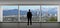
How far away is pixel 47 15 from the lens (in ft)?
32.7

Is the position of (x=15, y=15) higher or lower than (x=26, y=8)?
lower

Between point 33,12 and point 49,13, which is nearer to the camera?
point 33,12

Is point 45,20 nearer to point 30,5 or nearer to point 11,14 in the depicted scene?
point 30,5

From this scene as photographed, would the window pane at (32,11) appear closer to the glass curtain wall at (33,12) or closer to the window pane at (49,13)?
the glass curtain wall at (33,12)

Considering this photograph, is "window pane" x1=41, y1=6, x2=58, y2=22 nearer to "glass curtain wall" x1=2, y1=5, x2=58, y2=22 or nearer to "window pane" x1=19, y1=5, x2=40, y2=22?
"glass curtain wall" x1=2, y1=5, x2=58, y2=22

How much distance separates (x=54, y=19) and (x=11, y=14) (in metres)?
4.21

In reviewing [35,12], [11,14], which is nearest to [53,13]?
[35,12]

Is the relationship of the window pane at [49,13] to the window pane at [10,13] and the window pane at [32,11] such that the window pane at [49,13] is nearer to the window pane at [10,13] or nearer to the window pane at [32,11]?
the window pane at [32,11]

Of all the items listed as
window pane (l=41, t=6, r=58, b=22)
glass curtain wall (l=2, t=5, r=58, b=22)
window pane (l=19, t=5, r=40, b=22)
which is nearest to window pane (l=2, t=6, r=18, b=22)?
glass curtain wall (l=2, t=5, r=58, b=22)

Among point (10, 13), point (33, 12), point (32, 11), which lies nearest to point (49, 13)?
point (33, 12)

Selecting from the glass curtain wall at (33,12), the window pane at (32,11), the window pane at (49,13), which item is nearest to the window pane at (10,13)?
the glass curtain wall at (33,12)

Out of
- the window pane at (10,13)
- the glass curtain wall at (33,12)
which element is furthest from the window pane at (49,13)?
the window pane at (10,13)

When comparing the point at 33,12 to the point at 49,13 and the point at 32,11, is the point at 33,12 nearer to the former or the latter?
the point at 32,11

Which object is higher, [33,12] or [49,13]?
[33,12]
